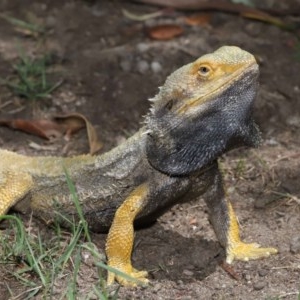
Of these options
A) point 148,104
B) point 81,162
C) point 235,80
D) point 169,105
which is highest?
A: point 235,80

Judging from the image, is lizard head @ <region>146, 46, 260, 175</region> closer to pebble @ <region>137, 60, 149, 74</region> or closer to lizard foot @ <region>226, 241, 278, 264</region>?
lizard foot @ <region>226, 241, 278, 264</region>

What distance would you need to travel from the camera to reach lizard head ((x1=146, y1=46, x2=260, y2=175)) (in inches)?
194

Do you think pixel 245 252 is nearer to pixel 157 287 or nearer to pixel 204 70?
pixel 157 287

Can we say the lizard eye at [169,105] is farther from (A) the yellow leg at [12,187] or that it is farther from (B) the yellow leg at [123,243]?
(A) the yellow leg at [12,187]

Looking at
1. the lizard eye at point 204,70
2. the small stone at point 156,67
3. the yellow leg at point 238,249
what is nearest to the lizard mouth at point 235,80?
the lizard eye at point 204,70

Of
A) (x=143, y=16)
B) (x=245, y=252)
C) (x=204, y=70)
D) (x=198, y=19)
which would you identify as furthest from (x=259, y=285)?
(x=143, y=16)

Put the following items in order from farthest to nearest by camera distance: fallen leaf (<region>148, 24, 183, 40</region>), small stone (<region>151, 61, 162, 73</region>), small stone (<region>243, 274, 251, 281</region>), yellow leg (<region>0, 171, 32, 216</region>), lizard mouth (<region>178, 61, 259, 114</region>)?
fallen leaf (<region>148, 24, 183, 40</region>), small stone (<region>151, 61, 162, 73</region>), yellow leg (<region>0, 171, 32, 216</region>), small stone (<region>243, 274, 251, 281</region>), lizard mouth (<region>178, 61, 259, 114</region>)

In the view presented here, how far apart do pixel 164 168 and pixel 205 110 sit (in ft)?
1.68

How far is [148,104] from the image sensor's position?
23.1ft

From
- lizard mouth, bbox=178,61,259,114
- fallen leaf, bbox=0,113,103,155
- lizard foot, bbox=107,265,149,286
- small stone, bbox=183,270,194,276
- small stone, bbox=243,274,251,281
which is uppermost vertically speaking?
lizard mouth, bbox=178,61,259,114

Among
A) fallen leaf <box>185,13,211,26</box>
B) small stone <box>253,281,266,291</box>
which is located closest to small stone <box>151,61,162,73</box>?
fallen leaf <box>185,13,211,26</box>

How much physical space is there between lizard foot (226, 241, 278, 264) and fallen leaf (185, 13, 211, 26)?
3.33 meters

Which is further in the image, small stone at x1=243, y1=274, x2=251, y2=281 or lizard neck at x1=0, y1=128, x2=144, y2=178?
lizard neck at x1=0, y1=128, x2=144, y2=178

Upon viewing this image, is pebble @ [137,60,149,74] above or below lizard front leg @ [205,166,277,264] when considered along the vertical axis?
below
